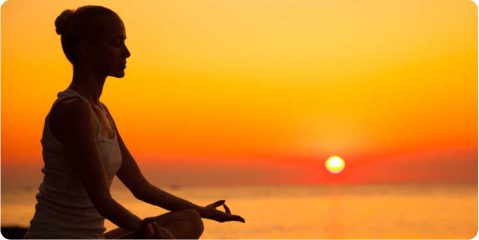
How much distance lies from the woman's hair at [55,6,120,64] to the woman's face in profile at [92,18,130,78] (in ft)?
0.09

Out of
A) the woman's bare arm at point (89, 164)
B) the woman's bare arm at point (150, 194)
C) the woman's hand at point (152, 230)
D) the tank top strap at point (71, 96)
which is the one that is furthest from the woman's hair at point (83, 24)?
the woman's hand at point (152, 230)

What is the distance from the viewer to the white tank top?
11.3 ft

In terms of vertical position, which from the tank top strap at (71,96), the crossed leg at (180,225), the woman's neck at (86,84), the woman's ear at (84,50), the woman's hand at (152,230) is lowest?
the woman's hand at (152,230)

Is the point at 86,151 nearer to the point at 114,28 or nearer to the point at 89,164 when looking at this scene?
the point at 89,164

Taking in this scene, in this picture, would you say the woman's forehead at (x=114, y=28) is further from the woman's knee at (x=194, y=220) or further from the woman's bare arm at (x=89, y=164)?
the woman's knee at (x=194, y=220)

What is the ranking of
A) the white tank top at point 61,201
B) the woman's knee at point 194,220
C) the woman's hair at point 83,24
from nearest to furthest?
the white tank top at point 61,201 < the woman's hair at point 83,24 < the woman's knee at point 194,220

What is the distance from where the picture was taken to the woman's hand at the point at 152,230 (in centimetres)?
331

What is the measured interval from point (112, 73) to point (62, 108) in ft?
1.13

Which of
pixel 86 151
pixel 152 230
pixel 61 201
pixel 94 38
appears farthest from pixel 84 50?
pixel 152 230

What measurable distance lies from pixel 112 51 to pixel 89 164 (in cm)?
59

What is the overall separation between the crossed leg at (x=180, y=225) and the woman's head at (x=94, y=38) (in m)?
0.75

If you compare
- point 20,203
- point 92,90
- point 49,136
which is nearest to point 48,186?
point 49,136

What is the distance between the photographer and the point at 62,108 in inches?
134

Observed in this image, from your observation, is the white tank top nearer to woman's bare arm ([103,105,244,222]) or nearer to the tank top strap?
the tank top strap
